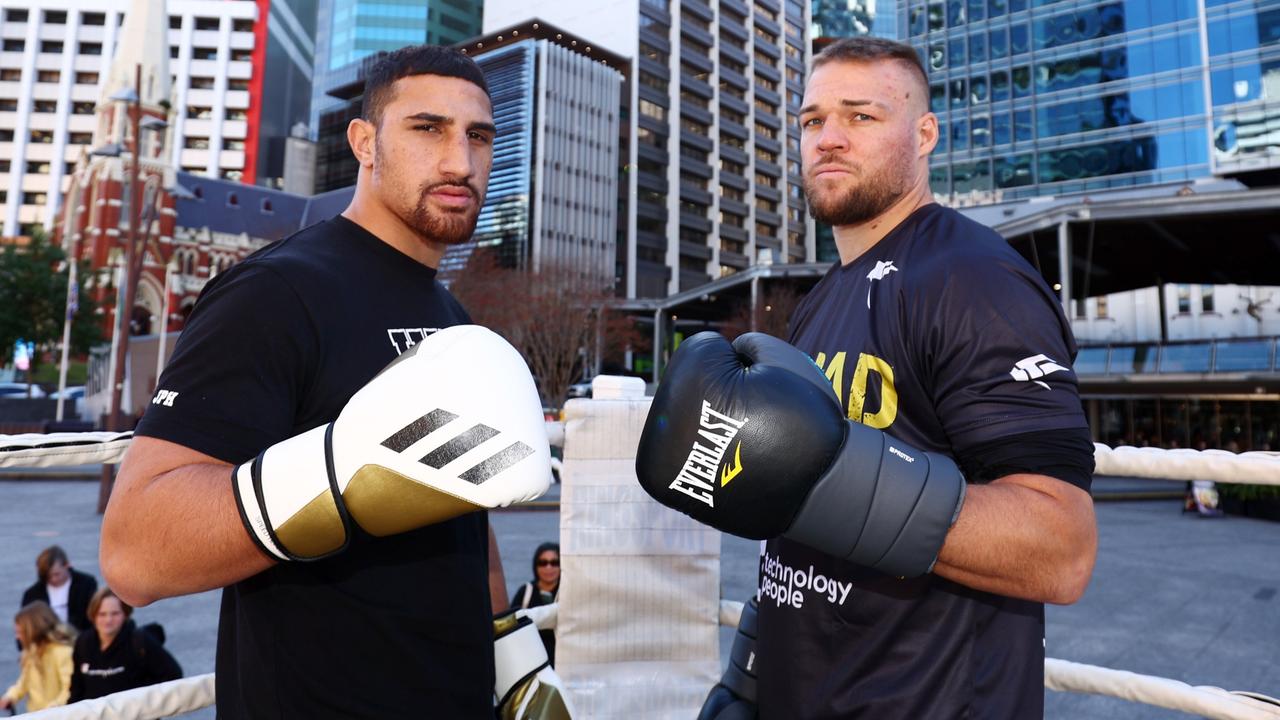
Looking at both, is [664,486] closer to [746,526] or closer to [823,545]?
[746,526]

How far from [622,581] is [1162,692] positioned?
1.46m

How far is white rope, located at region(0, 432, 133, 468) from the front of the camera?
141 cm

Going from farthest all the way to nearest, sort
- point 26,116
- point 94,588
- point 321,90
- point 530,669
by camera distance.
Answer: point 321,90 < point 26,116 < point 94,588 < point 530,669

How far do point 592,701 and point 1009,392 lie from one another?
1797 mm

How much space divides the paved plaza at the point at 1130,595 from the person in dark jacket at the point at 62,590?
0.80 metres

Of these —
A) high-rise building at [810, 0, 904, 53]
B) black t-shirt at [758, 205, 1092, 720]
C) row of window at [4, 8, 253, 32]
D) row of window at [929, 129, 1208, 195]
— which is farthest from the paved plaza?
high-rise building at [810, 0, 904, 53]

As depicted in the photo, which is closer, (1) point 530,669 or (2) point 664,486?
(2) point 664,486

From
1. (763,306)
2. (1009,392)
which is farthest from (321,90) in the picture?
(1009,392)

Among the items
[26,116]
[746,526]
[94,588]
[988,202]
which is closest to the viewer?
[746,526]

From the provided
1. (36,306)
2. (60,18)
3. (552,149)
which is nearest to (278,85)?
(60,18)

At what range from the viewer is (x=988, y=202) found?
33250mm

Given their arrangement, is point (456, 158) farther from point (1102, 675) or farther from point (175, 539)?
→ point (1102, 675)

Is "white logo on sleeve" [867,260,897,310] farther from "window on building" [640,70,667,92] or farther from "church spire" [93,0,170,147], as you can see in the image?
"window on building" [640,70,667,92]

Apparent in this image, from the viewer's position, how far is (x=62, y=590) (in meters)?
5.26
